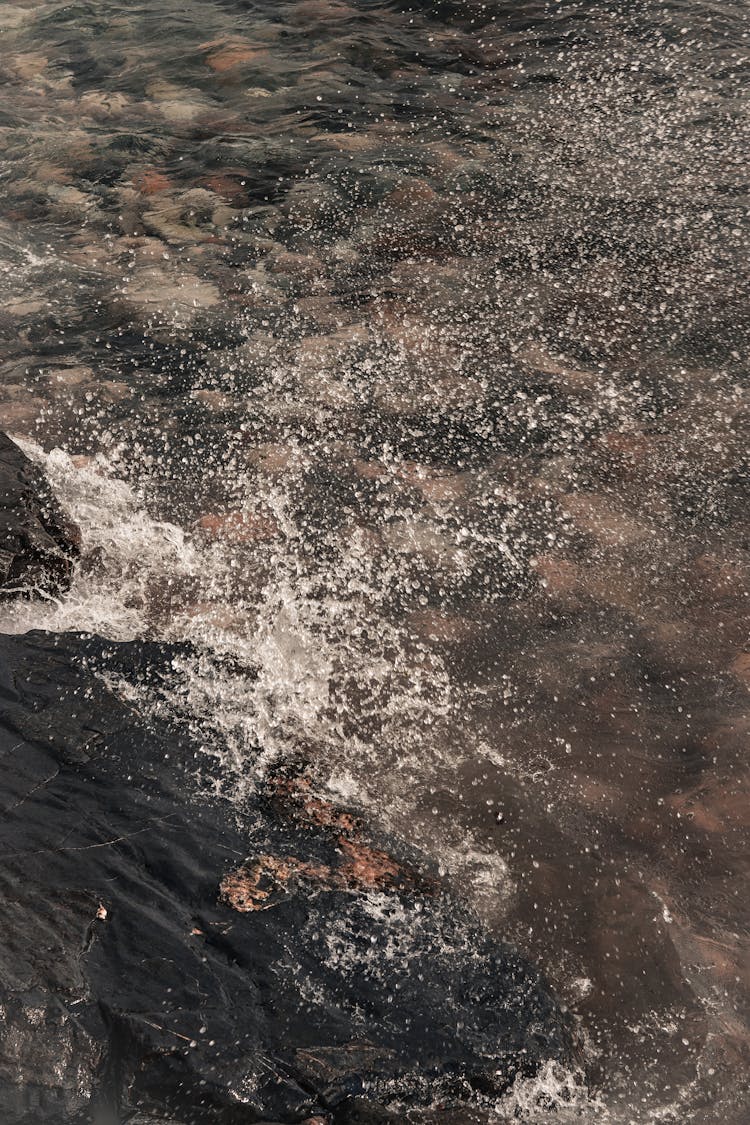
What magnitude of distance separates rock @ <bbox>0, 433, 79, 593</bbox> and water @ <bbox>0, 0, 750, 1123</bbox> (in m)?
0.10

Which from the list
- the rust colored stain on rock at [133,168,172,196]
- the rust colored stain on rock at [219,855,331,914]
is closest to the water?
the rust colored stain on rock at [133,168,172,196]

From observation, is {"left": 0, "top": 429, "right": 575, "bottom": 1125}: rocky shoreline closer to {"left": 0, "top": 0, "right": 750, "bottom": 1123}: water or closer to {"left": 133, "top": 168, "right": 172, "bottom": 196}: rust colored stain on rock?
{"left": 0, "top": 0, "right": 750, "bottom": 1123}: water

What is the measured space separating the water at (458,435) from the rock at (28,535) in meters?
0.10

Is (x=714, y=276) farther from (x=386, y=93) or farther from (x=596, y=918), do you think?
(x=596, y=918)

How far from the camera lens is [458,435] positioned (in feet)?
12.8

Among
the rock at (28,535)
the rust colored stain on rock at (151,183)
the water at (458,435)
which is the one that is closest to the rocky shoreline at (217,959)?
the water at (458,435)

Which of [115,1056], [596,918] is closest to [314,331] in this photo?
[596,918]

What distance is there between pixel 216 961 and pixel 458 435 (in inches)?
89.9

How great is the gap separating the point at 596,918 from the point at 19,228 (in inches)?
181

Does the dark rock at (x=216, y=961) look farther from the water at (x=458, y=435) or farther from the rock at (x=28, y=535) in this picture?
the rock at (x=28, y=535)

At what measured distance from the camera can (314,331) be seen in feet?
14.3

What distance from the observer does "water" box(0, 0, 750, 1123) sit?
2.69 m

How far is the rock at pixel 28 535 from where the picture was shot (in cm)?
315

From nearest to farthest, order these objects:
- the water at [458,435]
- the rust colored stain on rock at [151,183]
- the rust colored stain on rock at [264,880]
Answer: the rust colored stain on rock at [264,880] < the water at [458,435] < the rust colored stain on rock at [151,183]
